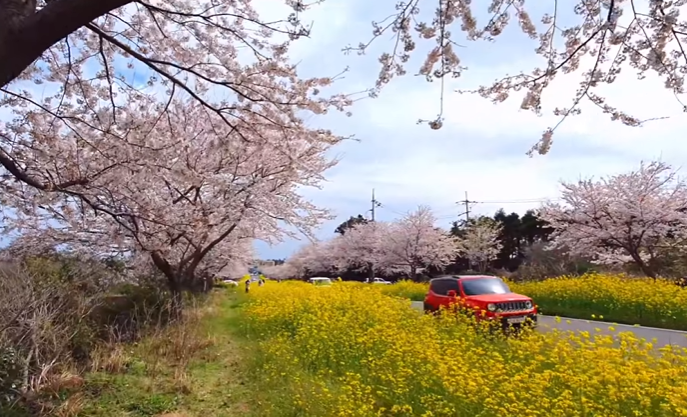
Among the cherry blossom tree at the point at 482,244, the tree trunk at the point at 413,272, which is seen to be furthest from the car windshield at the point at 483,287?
the tree trunk at the point at 413,272

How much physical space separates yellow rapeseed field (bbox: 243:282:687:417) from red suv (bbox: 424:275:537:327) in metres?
1.51

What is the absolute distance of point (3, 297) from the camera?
5.88m

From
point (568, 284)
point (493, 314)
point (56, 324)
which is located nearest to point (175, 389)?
point (56, 324)

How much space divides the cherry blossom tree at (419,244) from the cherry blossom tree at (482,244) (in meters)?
1.14

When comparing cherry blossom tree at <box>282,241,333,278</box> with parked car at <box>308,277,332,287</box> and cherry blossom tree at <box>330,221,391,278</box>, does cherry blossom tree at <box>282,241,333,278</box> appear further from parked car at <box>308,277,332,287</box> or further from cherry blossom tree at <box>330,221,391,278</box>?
parked car at <box>308,277,332,287</box>

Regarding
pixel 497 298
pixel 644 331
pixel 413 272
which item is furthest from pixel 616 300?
pixel 413 272

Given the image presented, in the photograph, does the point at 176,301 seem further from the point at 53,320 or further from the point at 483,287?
the point at 483,287

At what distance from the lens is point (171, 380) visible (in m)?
6.55

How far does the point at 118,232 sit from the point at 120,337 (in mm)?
2475

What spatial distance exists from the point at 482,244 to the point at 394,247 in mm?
6454

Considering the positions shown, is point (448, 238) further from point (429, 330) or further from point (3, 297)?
point (3, 297)

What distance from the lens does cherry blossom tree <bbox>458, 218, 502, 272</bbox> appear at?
33906 mm

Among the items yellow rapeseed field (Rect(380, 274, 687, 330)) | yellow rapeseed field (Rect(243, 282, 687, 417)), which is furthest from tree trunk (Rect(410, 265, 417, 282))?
yellow rapeseed field (Rect(243, 282, 687, 417))

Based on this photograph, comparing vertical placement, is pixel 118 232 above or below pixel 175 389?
above
